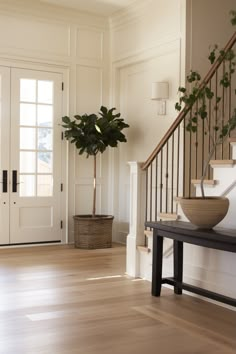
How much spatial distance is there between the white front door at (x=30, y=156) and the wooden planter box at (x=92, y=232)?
1.63 ft

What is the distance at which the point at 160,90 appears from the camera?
638cm

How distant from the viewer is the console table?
3.63m

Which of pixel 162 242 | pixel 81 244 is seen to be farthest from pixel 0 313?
pixel 81 244

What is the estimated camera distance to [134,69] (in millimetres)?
7219

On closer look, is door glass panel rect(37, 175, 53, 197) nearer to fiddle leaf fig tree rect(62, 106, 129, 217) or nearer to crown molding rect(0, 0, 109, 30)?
fiddle leaf fig tree rect(62, 106, 129, 217)

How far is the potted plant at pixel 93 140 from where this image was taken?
6.81 m

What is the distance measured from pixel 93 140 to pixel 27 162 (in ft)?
3.26

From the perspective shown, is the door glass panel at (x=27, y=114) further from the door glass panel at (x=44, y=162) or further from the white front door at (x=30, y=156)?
the door glass panel at (x=44, y=162)

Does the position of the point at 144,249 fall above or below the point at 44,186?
below

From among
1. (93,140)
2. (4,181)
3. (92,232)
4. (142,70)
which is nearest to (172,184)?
(93,140)

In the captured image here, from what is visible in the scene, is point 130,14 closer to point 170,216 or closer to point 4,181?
point 4,181

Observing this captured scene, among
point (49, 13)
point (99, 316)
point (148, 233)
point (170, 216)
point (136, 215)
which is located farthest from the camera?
point (49, 13)

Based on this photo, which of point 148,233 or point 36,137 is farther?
point 36,137

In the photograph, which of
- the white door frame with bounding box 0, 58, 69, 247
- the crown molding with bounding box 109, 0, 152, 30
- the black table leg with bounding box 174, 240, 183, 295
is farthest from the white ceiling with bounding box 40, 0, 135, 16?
the black table leg with bounding box 174, 240, 183, 295
